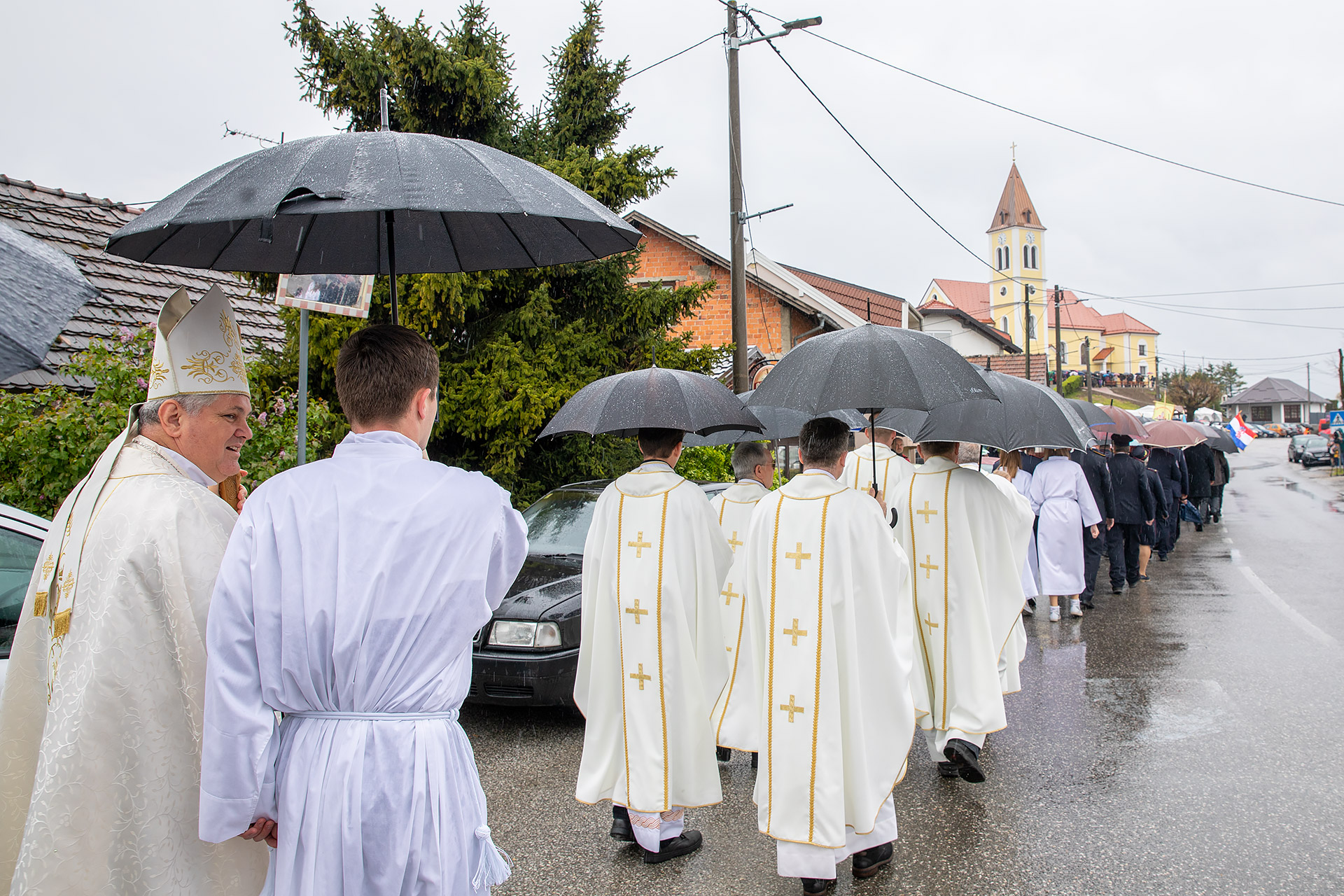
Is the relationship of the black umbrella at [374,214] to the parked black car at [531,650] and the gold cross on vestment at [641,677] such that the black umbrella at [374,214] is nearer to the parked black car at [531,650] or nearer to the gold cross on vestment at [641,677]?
the gold cross on vestment at [641,677]

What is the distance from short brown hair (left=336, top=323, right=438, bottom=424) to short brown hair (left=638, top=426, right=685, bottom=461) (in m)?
2.45

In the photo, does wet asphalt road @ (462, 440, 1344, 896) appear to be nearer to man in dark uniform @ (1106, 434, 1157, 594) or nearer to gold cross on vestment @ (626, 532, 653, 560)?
gold cross on vestment @ (626, 532, 653, 560)

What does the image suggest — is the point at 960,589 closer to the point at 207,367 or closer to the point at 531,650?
the point at 531,650

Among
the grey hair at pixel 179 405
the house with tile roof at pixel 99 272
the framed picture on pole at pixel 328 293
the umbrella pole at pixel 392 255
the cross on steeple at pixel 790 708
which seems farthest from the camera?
the house with tile roof at pixel 99 272

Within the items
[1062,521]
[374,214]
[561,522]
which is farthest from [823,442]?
[1062,521]

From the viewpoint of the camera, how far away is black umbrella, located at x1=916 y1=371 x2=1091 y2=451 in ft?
20.0

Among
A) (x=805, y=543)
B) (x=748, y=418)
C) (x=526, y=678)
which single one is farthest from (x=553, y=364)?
(x=805, y=543)

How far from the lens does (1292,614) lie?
400 inches

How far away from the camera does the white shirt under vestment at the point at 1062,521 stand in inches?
419

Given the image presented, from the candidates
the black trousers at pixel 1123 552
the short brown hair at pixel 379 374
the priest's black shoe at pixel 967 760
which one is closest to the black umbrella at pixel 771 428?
the priest's black shoe at pixel 967 760

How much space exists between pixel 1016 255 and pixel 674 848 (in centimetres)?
11470

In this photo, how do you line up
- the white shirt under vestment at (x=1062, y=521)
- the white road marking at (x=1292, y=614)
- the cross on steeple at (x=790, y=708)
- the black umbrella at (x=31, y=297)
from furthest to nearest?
the white shirt under vestment at (x=1062, y=521) → the white road marking at (x=1292, y=614) → the cross on steeple at (x=790, y=708) → the black umbrella at (x=31, y=297)

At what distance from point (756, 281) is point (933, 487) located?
18677 millimetres

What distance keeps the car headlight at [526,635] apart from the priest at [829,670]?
2368mm
